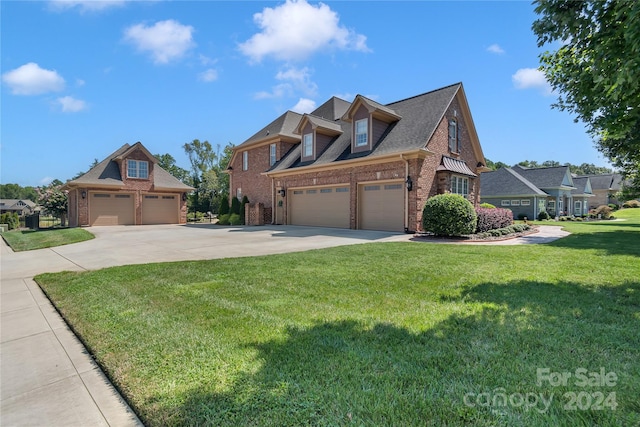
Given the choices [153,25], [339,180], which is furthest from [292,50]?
[339,180]

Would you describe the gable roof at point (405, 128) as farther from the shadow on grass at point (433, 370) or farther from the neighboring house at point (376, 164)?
the shadow on grass at point (433, 370)

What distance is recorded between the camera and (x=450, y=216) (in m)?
11.7

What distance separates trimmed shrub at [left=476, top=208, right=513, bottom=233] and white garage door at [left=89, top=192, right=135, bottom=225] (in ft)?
78.6

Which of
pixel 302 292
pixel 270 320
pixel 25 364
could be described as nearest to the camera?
pixel 25 364

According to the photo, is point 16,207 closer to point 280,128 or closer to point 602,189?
point 280,128

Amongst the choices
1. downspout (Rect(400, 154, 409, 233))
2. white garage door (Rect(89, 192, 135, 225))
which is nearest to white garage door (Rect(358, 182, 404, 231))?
downspout (Rect(400, 154, 409, 233))

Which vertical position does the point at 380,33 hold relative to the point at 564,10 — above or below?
above

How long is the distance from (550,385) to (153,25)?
13.7 metres

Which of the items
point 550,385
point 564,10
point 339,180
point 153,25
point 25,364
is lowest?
point 25,364

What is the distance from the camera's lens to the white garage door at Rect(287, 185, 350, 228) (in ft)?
55.5

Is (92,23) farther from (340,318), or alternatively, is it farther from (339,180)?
(340,318)

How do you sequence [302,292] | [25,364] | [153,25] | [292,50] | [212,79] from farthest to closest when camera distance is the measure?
[212,79] < [292,50] < [153,25] < [302,292] < [25,364]

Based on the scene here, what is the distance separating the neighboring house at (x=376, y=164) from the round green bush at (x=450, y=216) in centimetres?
143

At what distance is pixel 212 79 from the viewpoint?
626 inches
